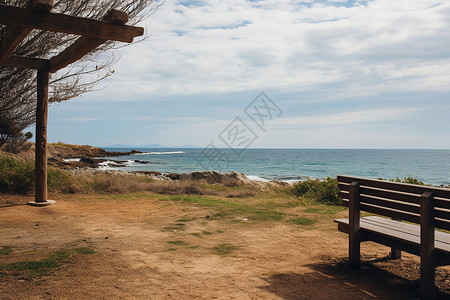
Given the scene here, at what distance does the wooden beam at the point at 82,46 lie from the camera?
5457mm

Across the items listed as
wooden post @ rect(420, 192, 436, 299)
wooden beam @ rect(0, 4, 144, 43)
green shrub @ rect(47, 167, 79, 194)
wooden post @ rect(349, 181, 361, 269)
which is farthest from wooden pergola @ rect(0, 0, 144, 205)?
green shrub @ rect(47, 167, 79, 194)

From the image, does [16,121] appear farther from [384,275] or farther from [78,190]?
[384,275]

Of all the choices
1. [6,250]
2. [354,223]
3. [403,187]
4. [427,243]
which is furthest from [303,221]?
[6,250]

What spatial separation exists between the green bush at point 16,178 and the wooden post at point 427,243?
36.4ft

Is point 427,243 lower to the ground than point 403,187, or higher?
lower

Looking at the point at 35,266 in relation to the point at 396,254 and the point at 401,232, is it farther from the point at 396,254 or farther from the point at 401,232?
the point at 396,254

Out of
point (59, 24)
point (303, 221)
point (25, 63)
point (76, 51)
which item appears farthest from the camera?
point (25, 63)

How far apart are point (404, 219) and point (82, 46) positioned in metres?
6.27

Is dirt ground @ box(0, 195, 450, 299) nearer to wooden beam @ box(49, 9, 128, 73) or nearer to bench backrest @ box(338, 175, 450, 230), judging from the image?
bench backrest @ box(338, 175, 450, 230)

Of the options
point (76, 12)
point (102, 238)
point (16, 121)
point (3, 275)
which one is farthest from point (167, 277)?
point (16, 121)

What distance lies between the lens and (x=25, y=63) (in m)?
9.15

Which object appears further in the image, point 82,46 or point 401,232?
point 82,46

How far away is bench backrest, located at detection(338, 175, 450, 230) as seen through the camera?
362 centimetres

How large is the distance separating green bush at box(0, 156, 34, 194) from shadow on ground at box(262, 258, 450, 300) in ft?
31.5
